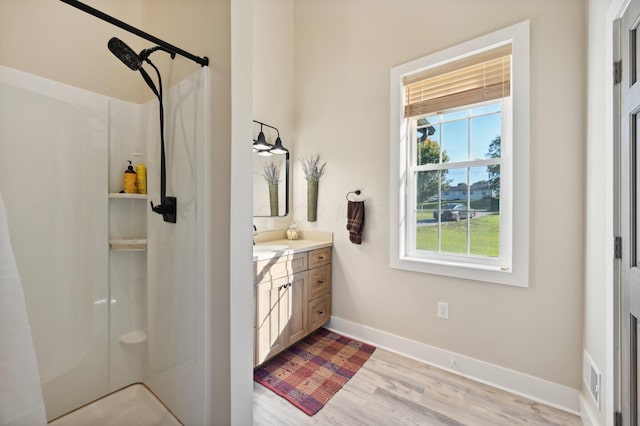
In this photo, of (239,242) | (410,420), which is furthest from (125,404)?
(410,420)

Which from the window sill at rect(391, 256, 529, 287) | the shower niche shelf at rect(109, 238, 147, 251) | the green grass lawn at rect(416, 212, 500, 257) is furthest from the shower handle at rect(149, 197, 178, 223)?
the green grass lawn at rect(416, 212, 500, 257)

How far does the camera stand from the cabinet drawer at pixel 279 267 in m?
1.97

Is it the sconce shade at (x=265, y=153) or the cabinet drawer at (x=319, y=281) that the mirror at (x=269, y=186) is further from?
the cabinet drawer at (x=319, y=281)

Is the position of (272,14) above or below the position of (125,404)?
above

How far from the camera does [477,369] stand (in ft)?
6.42

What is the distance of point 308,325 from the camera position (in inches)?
96.0

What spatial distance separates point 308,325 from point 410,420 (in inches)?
42.3

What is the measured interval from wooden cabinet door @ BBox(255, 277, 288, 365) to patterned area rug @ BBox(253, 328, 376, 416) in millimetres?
135

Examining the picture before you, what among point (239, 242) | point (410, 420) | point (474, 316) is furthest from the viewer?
point (474, 316)

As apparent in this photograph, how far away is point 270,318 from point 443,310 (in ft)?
4.31

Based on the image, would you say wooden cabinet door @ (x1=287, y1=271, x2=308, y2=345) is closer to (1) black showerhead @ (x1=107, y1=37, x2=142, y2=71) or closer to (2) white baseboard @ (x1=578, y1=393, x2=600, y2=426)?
(1) black showerhead @ (x1=107, y1=37, x2=142, y2=71)

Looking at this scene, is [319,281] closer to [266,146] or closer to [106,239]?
[266,146]

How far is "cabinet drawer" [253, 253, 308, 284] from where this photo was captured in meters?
1.97

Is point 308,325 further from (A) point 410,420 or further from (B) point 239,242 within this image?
(B) point 239,242
